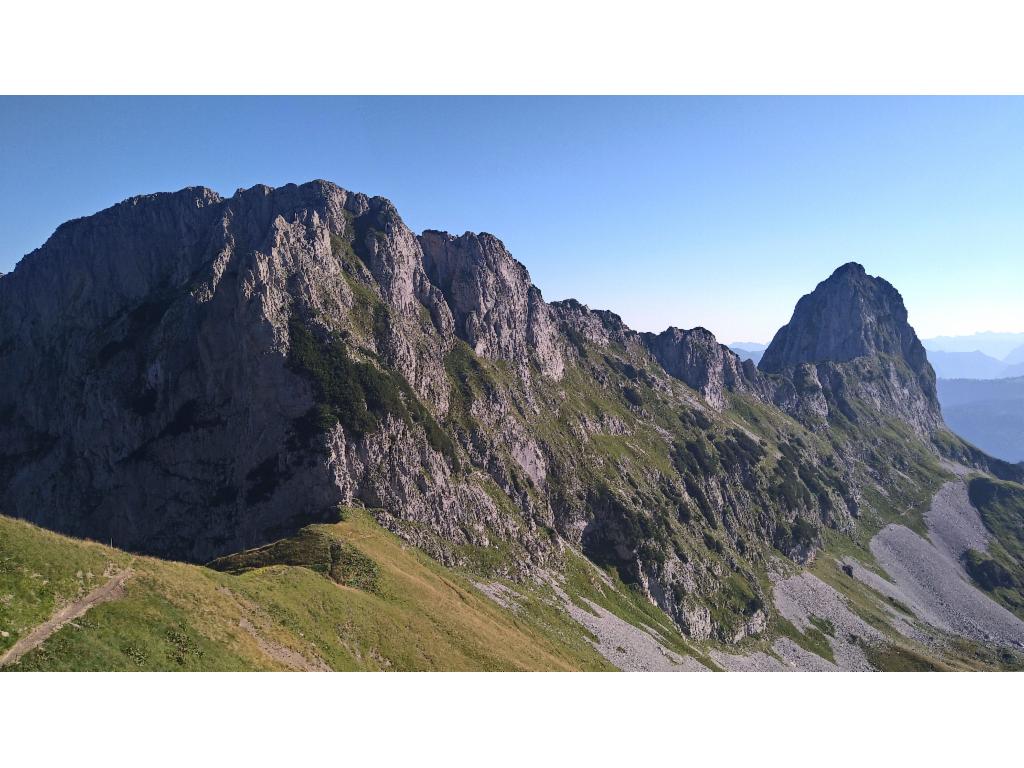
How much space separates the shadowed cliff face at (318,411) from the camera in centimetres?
10519

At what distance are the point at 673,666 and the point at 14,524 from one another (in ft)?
337

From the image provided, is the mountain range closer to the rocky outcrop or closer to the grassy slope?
the grassy slope

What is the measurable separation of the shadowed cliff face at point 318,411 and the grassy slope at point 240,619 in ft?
117

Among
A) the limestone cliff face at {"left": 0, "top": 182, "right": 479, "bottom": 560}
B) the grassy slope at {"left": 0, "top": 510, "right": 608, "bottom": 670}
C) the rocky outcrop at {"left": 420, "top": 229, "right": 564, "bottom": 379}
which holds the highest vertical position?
the rocky outcrop at {"left": 420, "top": 229, "right": 564, "bottom": 379}

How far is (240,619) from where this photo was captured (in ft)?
133

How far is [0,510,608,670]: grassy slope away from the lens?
1197 inches

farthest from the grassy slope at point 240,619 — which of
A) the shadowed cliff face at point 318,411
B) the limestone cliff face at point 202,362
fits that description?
the limestone cliff face at point 202,362

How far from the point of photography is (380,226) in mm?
173750

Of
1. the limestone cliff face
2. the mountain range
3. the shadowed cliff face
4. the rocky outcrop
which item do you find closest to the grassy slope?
the mountain range

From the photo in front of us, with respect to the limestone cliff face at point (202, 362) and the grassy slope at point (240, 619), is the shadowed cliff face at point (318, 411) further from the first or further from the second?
the grassy slope at point (240, 619)

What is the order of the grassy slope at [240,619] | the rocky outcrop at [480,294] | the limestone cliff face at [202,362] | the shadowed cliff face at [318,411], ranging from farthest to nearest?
the rocky outcrop at [480,294] < the shadowed cliff face at [318,411] < the limestone cliff face at [202,362] < the grassy slope at [240,619]

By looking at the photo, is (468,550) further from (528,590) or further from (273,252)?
(273,252)

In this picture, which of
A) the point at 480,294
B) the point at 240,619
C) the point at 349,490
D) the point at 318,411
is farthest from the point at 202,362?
the point at 480,294

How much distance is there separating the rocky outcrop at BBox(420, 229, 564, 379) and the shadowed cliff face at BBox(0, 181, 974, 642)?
33.2 inches
